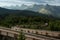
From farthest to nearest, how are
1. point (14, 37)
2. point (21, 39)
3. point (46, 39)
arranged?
point (14, 37) → point (46, 39) → point (21, 39)

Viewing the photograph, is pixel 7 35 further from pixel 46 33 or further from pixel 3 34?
pixel 46 33

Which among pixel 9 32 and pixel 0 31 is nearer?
pixel 9 32

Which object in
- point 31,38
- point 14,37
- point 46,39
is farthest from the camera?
point 14,37

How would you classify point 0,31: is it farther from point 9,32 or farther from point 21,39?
point 21,39

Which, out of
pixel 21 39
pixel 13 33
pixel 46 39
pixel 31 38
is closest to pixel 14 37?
pixel 13 33

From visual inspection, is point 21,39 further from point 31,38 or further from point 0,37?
point 0,37

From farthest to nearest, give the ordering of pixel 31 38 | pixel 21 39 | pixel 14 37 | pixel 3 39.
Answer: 1. pixel 3 39
2. pixel 14 37
3. pixel 31 38
4. pixel 21 39

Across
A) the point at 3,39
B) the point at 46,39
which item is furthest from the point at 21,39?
the point at 3,39

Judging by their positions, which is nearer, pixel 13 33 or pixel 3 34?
pixel 13 33
